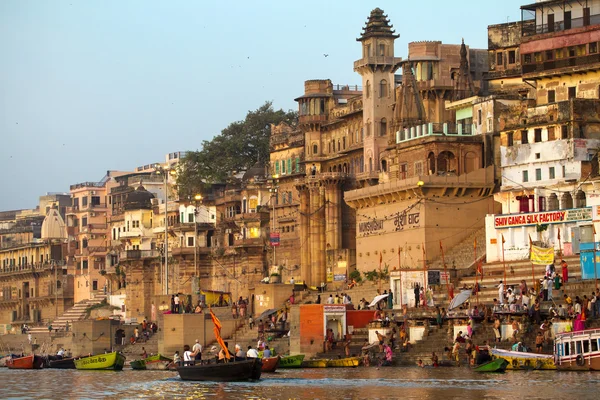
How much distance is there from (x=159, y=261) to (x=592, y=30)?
1470 inches

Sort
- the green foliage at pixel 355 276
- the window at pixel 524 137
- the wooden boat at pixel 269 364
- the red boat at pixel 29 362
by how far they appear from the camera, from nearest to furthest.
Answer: the wooden boat at pixel 269 364 < the window at pixel 524 137 < the green foliage at pixel 355 276 < the red boat at pixel 29 362

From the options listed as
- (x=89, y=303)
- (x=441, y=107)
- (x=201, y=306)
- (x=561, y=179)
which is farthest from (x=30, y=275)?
(x=561, y=179)

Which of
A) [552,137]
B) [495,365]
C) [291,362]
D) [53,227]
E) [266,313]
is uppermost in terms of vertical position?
[53,227]

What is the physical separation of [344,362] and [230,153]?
43.8 meters

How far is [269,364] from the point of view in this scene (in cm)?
5219

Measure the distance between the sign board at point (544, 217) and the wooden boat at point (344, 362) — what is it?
33.0 ft

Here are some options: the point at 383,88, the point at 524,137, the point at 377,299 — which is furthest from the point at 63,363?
the point at 524,137

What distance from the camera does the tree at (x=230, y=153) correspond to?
97.2 meters

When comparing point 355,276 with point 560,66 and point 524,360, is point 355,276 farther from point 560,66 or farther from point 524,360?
point 524,360

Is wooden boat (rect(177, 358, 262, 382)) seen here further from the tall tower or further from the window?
the tall tower

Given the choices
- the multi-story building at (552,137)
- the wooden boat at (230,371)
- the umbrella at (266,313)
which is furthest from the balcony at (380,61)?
the wooden boat at (230,371)

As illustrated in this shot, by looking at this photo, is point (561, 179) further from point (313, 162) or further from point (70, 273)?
point (70, 273)

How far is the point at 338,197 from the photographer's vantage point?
7575cm

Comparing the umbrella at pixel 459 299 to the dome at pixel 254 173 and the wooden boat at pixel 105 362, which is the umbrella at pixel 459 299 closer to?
the wooden boat at pixel 105 362
